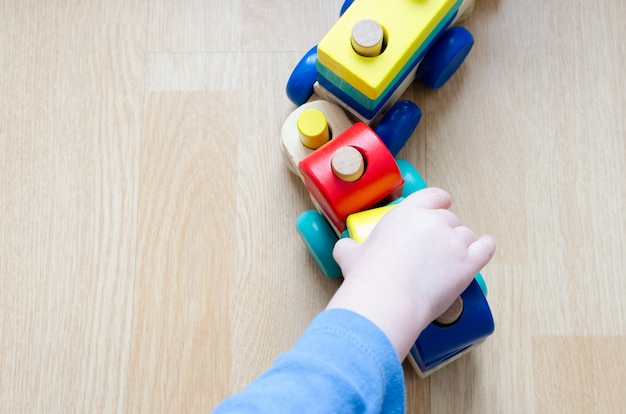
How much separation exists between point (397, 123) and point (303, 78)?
108 millimetres

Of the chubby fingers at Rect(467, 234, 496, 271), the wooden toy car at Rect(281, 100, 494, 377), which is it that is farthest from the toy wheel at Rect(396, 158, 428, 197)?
the chubby fingers at Rect(467, 234, 496, 271)

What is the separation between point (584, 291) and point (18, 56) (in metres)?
0.67

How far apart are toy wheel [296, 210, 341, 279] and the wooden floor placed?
37mm

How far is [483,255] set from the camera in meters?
0.59

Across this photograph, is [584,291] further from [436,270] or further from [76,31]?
[76,31]

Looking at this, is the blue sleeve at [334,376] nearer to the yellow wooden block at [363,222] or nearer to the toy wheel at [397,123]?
the yellow wooden block at [363,222]

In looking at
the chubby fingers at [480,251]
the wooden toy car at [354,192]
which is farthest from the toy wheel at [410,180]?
the chubby fingers at [480,251]

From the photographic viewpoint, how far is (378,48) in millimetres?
644

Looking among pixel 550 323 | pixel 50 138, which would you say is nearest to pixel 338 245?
pixel 550 323

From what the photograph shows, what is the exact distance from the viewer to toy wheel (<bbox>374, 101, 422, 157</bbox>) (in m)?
0.70

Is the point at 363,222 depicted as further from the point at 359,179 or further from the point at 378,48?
the point at 378,48

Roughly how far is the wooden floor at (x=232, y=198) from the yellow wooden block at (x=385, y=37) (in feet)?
0.37

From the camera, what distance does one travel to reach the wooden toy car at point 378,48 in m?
0.65

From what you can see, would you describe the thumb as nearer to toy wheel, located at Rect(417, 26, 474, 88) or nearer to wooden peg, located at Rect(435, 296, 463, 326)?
wooden peg, located at Rect(435, 296, 463, 326)
